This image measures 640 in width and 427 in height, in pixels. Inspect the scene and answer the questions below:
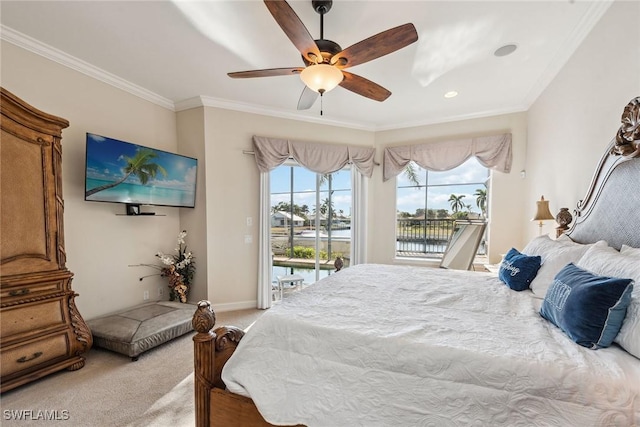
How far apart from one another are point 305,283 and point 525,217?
129 inches

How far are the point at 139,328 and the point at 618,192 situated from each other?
381 cm

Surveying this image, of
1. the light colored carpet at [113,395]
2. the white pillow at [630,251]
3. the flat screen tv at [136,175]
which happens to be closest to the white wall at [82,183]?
the flat screen tv at [136,175]

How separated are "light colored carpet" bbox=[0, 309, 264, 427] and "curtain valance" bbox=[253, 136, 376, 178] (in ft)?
8.32

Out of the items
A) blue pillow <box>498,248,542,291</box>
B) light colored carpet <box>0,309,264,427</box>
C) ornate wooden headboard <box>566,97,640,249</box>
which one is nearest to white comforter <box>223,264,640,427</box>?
blue pillow <box>498,248,542,291</box>

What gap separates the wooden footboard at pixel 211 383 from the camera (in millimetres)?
1295

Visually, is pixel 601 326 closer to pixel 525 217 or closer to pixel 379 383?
pixel 379 383

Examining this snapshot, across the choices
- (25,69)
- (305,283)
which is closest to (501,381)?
(305,283)

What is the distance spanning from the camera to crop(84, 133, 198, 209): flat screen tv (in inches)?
106

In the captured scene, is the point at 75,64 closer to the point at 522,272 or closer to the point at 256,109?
the point at 256,109

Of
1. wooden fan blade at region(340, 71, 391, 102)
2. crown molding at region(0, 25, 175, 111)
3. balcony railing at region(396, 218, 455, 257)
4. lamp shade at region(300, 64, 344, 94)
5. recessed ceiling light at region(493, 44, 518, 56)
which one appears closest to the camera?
lamp shade at region(300, 64, 344, 94)

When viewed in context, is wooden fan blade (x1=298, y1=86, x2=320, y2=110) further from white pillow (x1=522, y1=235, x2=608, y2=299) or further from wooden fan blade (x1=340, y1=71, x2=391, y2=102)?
white pillow (x1=522, y1=235, x2=608, y2=299)

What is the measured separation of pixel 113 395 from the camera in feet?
6.47

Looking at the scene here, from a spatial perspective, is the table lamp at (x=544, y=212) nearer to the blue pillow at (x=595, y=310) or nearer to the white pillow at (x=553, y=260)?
the white pillow at (x=553, y=260)

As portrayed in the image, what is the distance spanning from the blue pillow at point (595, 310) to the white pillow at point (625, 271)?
19 millimetres
